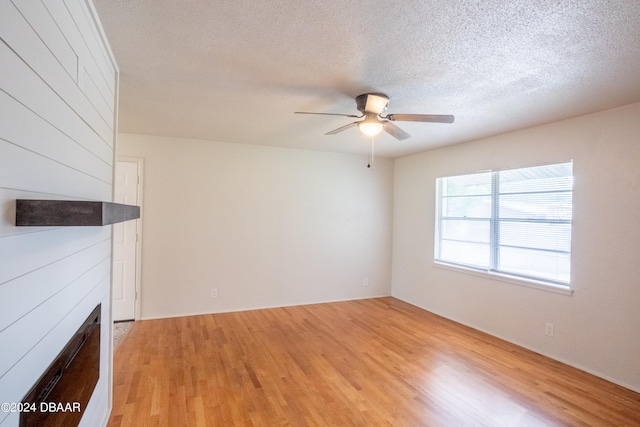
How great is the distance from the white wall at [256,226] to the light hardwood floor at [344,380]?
657 mm

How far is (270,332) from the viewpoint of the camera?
12.1 ft

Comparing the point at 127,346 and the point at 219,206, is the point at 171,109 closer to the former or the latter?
the point at 219,206

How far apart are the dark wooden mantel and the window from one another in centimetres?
382

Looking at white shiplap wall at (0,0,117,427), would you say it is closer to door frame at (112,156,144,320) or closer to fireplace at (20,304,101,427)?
fireplace at (20,304,101,427)

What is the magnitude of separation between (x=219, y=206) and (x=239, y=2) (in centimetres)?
323

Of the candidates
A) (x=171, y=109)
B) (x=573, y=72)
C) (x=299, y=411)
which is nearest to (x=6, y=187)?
(x=299, y=411)

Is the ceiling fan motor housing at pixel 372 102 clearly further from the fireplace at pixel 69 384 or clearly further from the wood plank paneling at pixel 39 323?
the fireplace at pixel 69 384

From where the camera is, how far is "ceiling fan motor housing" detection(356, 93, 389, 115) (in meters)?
2.39

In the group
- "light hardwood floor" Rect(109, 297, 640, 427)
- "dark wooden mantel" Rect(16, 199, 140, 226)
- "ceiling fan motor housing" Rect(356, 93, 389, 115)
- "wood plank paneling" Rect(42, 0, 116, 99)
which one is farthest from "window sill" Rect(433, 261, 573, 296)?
"wood plank paneling" Rect(42, 0, 116, 99)

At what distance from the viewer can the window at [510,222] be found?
320 centimetres

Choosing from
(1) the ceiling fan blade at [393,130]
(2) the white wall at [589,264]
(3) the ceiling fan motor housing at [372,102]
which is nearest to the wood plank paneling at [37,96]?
(3) the ceiling fan motor housing at [372,102]

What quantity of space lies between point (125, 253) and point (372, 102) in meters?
Answer: 3.54

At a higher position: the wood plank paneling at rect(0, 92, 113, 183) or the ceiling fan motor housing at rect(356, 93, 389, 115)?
the ceiling fan motor housing at rect(356, 93, 389, 115)

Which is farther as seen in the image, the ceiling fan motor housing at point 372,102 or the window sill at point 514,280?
the window sill at point 514,280
